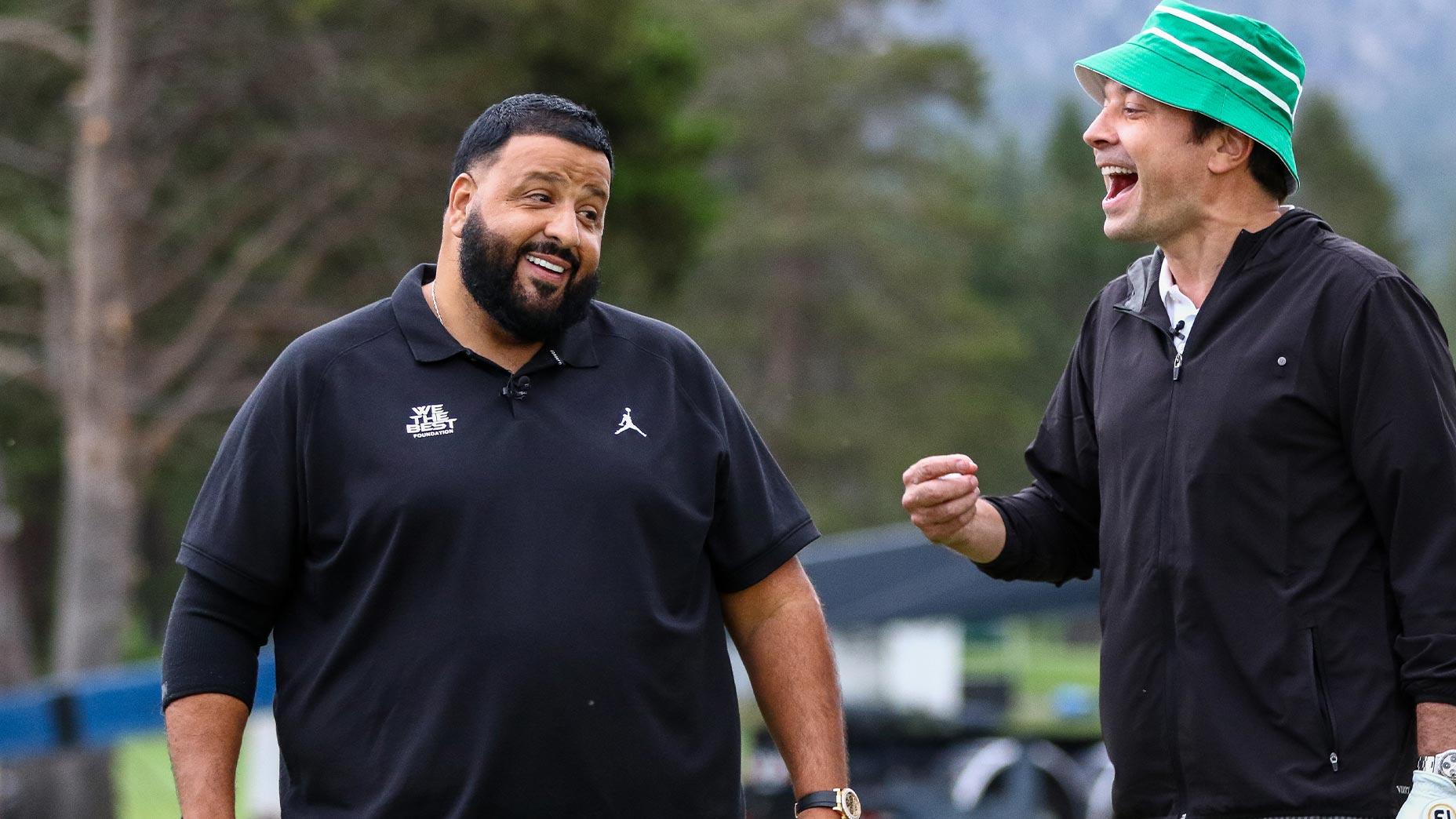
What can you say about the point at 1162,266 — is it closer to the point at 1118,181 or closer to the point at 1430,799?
the point at 1118,181

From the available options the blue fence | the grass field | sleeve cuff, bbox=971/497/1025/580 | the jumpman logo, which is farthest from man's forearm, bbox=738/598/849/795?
the grass field

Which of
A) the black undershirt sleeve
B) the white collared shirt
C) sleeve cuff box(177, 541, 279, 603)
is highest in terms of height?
the white collared shirt

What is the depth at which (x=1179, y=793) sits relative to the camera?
3.29 metres

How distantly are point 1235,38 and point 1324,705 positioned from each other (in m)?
1.32

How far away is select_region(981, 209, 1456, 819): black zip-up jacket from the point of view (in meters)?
3.10

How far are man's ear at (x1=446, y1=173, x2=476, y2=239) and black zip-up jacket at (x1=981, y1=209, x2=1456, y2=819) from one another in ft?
4.47

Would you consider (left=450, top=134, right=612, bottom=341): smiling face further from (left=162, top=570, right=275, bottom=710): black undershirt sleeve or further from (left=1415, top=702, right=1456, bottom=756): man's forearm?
(left=1415, top=702, right=1456, bottom=756): man's forearm

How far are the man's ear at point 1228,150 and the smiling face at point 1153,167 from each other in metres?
0.01

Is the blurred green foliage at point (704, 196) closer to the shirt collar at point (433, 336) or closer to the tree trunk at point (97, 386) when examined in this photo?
the tree trunk at point (97, 386)

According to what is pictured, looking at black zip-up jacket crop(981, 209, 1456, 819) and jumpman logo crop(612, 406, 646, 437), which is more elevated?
jumpman logo crop(612, 406, 646, 437)

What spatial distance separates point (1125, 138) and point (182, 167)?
17041 mm

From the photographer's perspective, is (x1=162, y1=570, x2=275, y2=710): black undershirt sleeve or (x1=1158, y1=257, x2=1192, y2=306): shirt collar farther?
(x1=1158, y1=257, x2=1192, y2=306): shirt collar

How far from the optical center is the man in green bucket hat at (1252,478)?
310 centimetres

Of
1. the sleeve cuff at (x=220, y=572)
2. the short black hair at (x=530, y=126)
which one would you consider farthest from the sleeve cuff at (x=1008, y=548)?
the sleeve cuff at (x=220, y=572)
